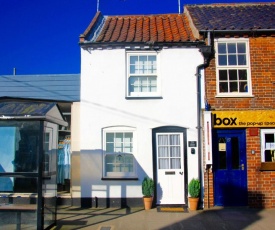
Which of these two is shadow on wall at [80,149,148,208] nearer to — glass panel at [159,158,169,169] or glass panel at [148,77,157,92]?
glass panel at [159,158,169,169]

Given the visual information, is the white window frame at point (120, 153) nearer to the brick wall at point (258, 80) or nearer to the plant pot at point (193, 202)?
the plant pot at point (193, 202)

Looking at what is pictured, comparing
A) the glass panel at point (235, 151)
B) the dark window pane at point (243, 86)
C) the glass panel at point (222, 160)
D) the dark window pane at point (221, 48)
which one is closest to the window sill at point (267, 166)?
the glass panel at point (235, 151)

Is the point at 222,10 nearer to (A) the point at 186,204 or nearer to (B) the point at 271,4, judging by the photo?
(B) the point at 271,4

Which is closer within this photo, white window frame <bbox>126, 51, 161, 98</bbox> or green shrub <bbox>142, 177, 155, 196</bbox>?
green shrub <bbox>142, 177, 155, 196</bbox>

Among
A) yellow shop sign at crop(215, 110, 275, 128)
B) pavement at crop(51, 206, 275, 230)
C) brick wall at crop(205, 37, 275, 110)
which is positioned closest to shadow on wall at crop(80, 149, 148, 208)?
pavement at crop(51, 206, 275, 230)

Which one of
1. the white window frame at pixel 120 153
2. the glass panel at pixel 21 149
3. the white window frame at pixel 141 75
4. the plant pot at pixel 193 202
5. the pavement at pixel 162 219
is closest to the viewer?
the glass panel at pixel 21 149

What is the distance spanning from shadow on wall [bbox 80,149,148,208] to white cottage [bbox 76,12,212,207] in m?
0.03

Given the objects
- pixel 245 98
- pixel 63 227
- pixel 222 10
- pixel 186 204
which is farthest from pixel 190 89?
pixel 63 227

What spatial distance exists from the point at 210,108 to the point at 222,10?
4.79 metres

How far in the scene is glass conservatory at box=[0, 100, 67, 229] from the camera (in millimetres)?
6367

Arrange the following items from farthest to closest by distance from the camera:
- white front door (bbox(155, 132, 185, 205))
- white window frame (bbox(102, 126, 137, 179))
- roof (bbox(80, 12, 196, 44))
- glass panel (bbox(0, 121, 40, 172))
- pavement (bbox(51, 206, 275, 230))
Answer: roof (bbox(80, 12, 196, 44)) < white window frame (bbox(102, 126, 137, 179)) < white front door (bbox(155, 132, 185, 205)) < pavement (bbox(51, 206, 275, 230)) < glass panel (bbox(0, 121, 40, 172))

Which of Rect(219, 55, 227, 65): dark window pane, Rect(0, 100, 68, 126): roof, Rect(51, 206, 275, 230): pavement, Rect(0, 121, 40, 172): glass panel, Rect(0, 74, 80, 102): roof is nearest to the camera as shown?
Rect(0, 100, 68, 126): roof

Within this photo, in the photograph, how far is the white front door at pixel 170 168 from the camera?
941 centimetres

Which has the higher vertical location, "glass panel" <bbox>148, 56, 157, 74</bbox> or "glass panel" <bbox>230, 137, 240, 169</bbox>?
"glass panel" <bbox>148, 56, 157, 74</bbox>
